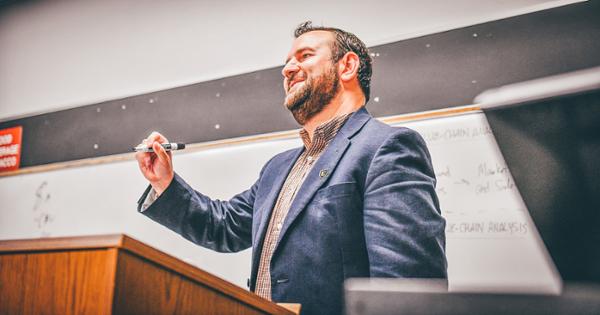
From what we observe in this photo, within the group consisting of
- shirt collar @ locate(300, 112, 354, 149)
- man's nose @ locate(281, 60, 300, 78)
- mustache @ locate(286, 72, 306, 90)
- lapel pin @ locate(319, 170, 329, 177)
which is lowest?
lapel pin @ locate(319, 170, 329, 177)

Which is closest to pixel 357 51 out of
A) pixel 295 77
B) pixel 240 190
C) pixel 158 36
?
pixel 295 77

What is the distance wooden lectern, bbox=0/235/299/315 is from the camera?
551 millimetres

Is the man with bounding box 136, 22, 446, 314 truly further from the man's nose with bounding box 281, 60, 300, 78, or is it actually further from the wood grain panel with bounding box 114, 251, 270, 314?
the wood grain panel with bounding box 114, 251, 270, 314

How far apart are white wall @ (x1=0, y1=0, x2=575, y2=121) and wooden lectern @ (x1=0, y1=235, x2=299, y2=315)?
1534 millimetres

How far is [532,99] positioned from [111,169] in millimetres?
2241

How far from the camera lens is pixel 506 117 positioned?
518 mm

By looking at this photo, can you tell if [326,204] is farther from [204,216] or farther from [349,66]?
[349,66]

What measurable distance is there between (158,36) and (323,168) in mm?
1575

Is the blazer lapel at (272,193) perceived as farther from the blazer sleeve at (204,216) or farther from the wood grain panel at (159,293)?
the wood grain panel at (159,293)

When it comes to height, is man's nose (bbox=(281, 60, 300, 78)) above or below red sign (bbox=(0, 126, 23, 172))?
above

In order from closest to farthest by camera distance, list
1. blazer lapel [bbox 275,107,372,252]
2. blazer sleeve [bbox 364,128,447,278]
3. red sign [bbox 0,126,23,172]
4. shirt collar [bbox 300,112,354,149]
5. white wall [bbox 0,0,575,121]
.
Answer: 1. blazer sleeve [bbox 364,128,447,278]
2. blazer lapel [bbox 275,107,372,252]
3. shirt collar [bbox 300,112,354,149]
4. white wall [bbox 0,0,575,121]
5. red sign [bbox 0,126,23,172]

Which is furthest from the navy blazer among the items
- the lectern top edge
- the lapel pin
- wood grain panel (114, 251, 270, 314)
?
the lectern top edge

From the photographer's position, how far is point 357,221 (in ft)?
4.09

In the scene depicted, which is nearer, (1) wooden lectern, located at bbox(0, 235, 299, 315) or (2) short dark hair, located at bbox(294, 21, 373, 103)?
(1) wooden lectern, located at bbox(0, 235, 299, 315)
